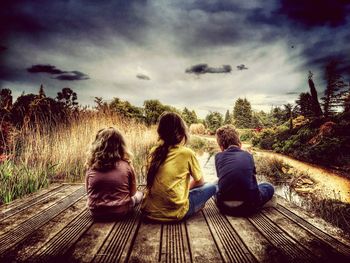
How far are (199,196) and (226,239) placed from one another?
0.50m

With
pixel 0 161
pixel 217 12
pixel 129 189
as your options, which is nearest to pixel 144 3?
pixel 217 12

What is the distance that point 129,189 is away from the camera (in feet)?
6.63

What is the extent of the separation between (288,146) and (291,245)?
8780 millimetres

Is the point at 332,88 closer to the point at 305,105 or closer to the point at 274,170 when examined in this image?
the point at 305,105

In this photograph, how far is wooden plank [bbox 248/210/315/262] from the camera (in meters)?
1.35

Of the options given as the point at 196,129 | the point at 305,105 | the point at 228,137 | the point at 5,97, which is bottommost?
the point at 228,137

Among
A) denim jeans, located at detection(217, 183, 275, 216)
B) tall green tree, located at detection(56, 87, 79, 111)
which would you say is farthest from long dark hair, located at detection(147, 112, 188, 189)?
tall green tree, located at detection(56, 87, 79, 111)

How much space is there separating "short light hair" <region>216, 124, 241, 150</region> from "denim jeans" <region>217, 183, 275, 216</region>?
54cm

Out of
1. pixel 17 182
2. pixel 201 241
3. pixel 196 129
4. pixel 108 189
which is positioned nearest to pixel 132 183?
pixel 108 189

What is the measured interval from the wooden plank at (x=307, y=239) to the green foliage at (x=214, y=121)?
2275 centimetres

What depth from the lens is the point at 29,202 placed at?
2525 mm

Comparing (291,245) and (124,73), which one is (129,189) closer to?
(291,245)

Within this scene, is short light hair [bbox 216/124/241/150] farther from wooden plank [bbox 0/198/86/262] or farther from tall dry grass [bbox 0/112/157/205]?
tall dry grass [bbox 0/112/157/205]

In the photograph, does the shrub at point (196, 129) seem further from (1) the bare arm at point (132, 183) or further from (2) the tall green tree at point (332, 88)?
(1) the bare arm at point (132, 183)
